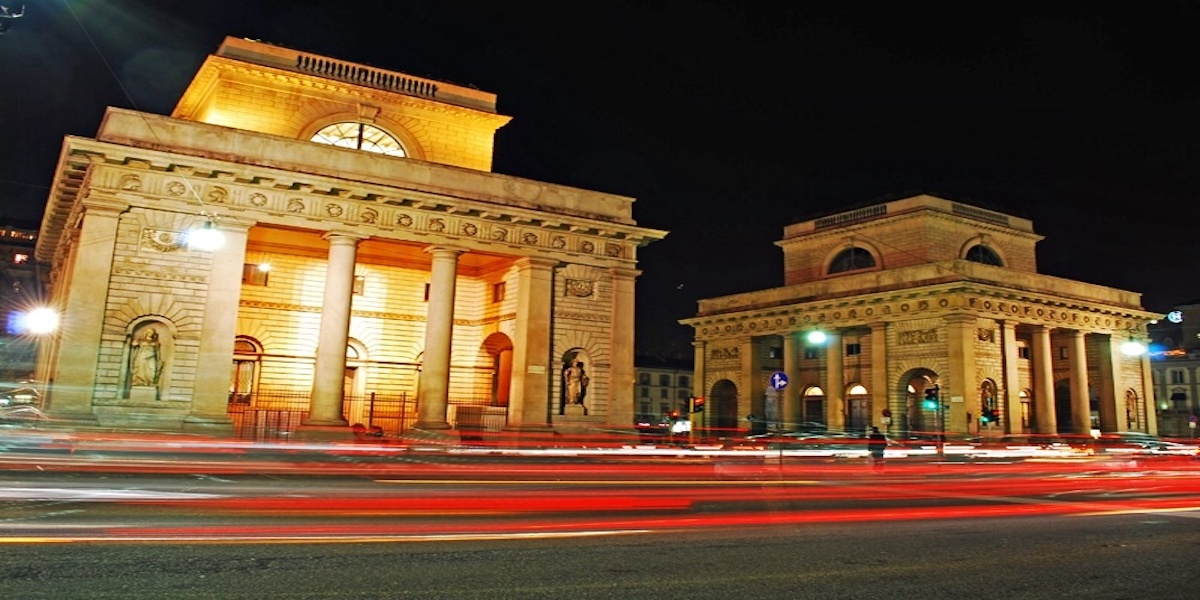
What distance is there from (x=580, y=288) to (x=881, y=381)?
22.1 metres

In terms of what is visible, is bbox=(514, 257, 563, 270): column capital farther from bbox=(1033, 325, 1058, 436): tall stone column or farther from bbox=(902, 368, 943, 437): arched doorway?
bbox=(1033, 325, 1058, 436): tall stone column

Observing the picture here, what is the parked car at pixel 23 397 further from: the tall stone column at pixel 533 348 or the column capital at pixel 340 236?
the tall stone column at pixel 533 348

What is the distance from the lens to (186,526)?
8.06 metres

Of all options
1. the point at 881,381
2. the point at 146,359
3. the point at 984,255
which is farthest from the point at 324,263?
the point at 984,255

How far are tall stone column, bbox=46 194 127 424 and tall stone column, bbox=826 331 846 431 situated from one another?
36218mm

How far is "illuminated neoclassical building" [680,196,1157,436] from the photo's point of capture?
137 ft

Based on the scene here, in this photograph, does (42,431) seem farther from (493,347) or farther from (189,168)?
(493,347)

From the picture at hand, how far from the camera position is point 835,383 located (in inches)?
1859

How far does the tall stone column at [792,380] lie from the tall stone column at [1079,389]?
48.4 ft

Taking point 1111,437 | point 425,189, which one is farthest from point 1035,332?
point 425,189

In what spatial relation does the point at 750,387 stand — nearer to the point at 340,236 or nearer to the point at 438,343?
the point at 438,343

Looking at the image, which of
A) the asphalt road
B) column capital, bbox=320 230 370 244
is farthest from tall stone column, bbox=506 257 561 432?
the asphalt road

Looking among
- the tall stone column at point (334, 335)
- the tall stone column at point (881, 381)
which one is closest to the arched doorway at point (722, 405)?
the tall stone column at point (881, 381)

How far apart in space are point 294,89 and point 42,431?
14.5 metres
